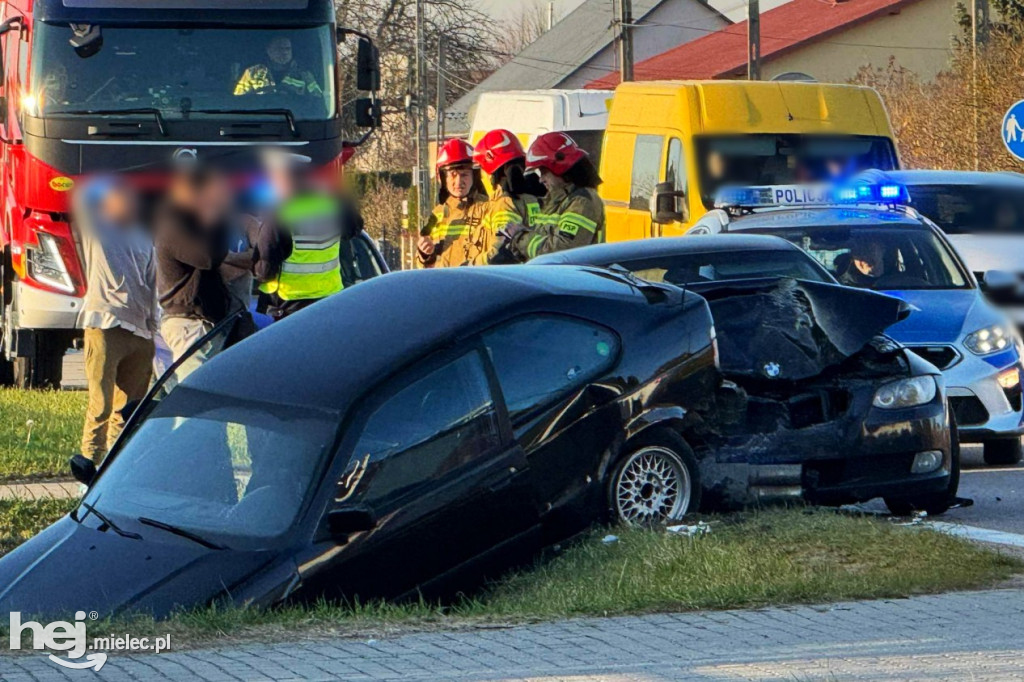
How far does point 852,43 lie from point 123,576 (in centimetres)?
5520

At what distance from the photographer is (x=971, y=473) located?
37.0 ft

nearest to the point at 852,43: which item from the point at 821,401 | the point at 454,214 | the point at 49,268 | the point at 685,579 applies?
the point at 49,268

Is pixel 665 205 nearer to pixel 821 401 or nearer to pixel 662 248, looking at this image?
pixel 662 248

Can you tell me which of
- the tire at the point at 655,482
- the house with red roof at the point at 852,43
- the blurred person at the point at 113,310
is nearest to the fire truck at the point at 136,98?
the blurred person at the point at 113,310

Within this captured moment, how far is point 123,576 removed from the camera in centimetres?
649

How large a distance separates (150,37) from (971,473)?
7107 mm

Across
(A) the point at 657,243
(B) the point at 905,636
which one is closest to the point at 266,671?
(B) the point at 905,636

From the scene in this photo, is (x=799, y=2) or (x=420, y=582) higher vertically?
(x=799, y=2)

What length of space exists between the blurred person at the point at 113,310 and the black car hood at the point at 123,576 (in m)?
3.42

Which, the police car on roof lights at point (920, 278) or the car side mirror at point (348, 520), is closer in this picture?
the car side mirror at point (348, 520)

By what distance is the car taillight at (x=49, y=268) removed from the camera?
14.6 metres

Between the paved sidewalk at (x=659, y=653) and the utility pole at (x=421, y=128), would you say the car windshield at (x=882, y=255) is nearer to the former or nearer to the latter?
the paved sidewalk at (x=659, y=653)

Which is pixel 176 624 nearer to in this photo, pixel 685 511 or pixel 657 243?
pixel 685 511

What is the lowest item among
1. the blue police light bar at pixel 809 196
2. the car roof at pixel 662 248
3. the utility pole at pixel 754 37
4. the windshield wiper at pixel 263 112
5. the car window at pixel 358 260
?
the car window at pixel 358 260
